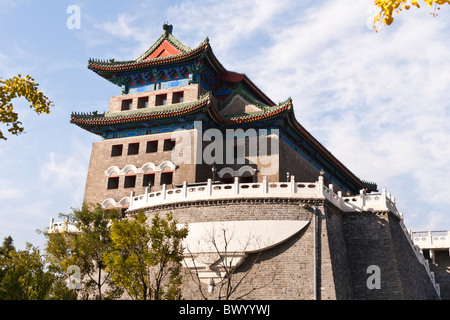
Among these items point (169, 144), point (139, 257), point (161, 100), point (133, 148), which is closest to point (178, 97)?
point (161, 100)

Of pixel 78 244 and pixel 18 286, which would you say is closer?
pixel 18 286

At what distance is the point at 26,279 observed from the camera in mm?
20984

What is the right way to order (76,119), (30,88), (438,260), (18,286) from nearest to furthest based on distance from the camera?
(30,88), (18,286), (76,119), (438,260)

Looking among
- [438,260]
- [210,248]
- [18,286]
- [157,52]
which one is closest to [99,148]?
[157,52]

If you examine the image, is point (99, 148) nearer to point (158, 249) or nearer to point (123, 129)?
point (123, 129)

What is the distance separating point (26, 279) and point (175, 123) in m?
16.0

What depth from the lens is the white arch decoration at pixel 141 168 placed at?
33344 millimetres

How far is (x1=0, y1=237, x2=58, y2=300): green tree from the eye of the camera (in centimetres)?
2021

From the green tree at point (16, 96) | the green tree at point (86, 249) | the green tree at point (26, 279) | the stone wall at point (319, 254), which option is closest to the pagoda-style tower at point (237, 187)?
the stone wall at point (319, 254)

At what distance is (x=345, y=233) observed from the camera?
92.4 ft

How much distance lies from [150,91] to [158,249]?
17586mm

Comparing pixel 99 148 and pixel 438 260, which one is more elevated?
pixel 99 148

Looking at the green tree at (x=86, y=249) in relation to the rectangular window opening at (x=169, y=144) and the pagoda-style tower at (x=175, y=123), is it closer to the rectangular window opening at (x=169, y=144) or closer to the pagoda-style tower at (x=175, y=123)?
the pagoda-style tower at (x=175, y=123)

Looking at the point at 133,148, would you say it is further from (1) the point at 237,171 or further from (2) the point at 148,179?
(1) the point at 237,171
